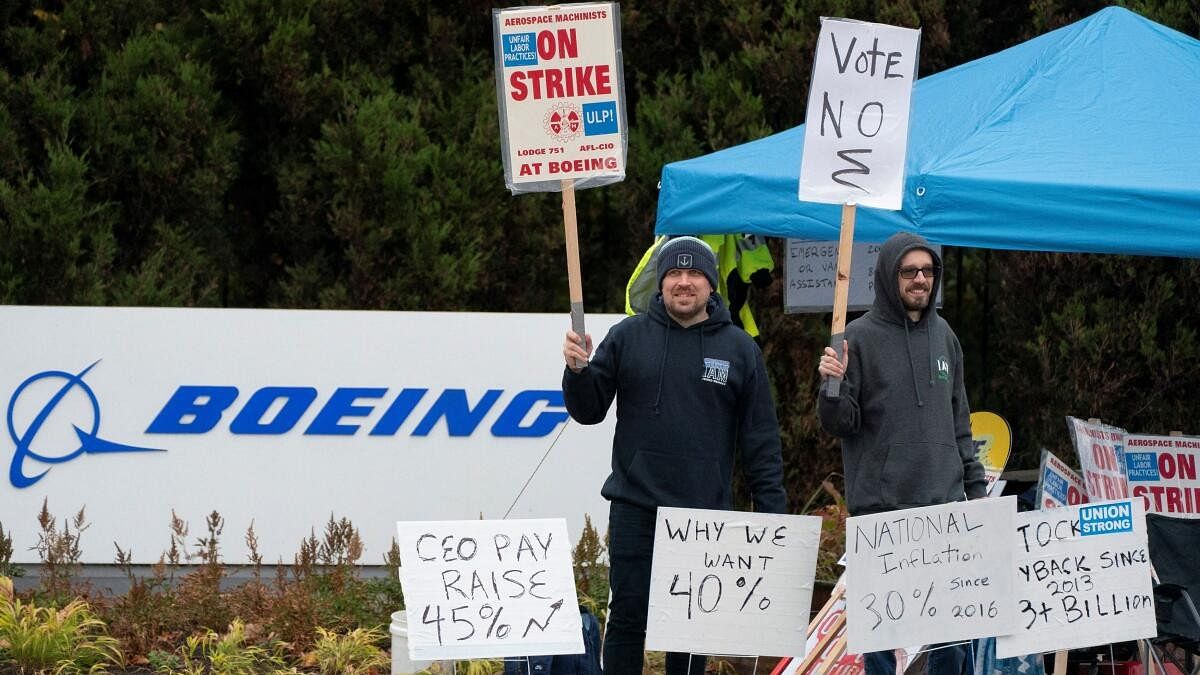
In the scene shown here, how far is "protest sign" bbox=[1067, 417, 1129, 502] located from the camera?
7086mm

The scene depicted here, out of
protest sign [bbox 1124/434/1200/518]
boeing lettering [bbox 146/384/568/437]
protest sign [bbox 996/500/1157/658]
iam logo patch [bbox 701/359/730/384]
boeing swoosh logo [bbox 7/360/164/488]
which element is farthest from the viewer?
boeing lettering [bbox 146/384/568/437]

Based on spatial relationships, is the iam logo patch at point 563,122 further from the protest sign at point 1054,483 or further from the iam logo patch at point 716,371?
the protest sign at point 1054,483

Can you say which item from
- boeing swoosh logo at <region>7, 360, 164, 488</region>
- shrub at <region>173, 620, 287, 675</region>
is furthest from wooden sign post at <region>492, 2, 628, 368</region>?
boeing swoosh logo at <region>7, 360, 164, 488</region>

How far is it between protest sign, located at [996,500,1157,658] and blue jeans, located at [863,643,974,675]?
0.46 metres

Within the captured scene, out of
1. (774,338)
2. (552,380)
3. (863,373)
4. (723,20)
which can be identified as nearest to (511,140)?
(863,373)

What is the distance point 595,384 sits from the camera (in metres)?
5.52

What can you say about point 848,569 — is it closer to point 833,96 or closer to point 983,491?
point 983,491

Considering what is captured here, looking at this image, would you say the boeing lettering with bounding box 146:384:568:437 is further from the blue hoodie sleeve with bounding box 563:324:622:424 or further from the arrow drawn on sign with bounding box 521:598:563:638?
the arrow drawn on sign with bounding box 521:598:563:638

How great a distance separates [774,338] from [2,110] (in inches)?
199

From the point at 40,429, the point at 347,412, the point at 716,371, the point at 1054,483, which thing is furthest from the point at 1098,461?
the point at 40,429

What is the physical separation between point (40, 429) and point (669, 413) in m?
4.65

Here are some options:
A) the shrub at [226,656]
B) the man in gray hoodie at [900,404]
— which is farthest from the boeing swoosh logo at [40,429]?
the man in gray hoodie at [900,404]

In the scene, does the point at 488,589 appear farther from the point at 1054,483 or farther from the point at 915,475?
the point at 1054,483

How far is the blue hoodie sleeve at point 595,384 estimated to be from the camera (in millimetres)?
5469
